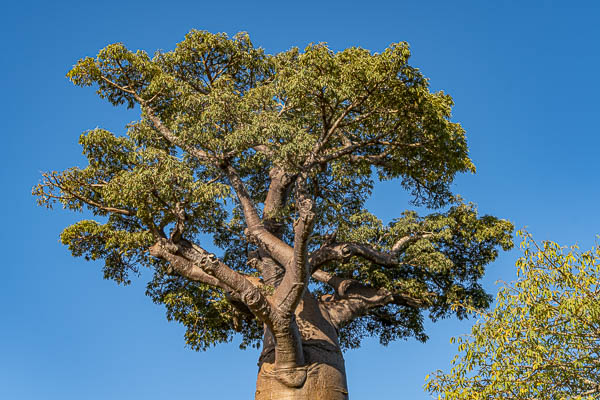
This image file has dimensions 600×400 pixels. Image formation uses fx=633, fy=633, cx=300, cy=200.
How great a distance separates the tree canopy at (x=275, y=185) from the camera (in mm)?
11695

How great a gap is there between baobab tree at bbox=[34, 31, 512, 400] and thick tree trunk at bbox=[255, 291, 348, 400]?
37 mm

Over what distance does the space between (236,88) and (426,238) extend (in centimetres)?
596

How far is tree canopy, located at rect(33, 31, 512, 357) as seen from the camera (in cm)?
1170

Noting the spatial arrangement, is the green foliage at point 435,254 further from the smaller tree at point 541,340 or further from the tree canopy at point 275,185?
the smaller tree at point 541,340

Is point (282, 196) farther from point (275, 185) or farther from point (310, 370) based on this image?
point (310, 370)

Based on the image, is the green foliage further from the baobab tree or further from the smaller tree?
the smaller tree

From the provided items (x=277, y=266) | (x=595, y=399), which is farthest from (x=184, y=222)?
(x=595, y=399)

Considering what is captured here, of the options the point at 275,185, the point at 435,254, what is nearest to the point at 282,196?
the point at 275,185

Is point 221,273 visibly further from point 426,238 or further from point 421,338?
point 421,338

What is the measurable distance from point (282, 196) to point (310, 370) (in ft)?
13.3

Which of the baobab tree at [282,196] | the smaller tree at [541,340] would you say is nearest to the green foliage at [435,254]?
the baobab tree at [282,196]

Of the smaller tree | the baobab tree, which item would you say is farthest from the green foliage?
the smaller tree

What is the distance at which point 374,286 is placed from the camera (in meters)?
15.0

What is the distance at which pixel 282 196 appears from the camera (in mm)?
14109
